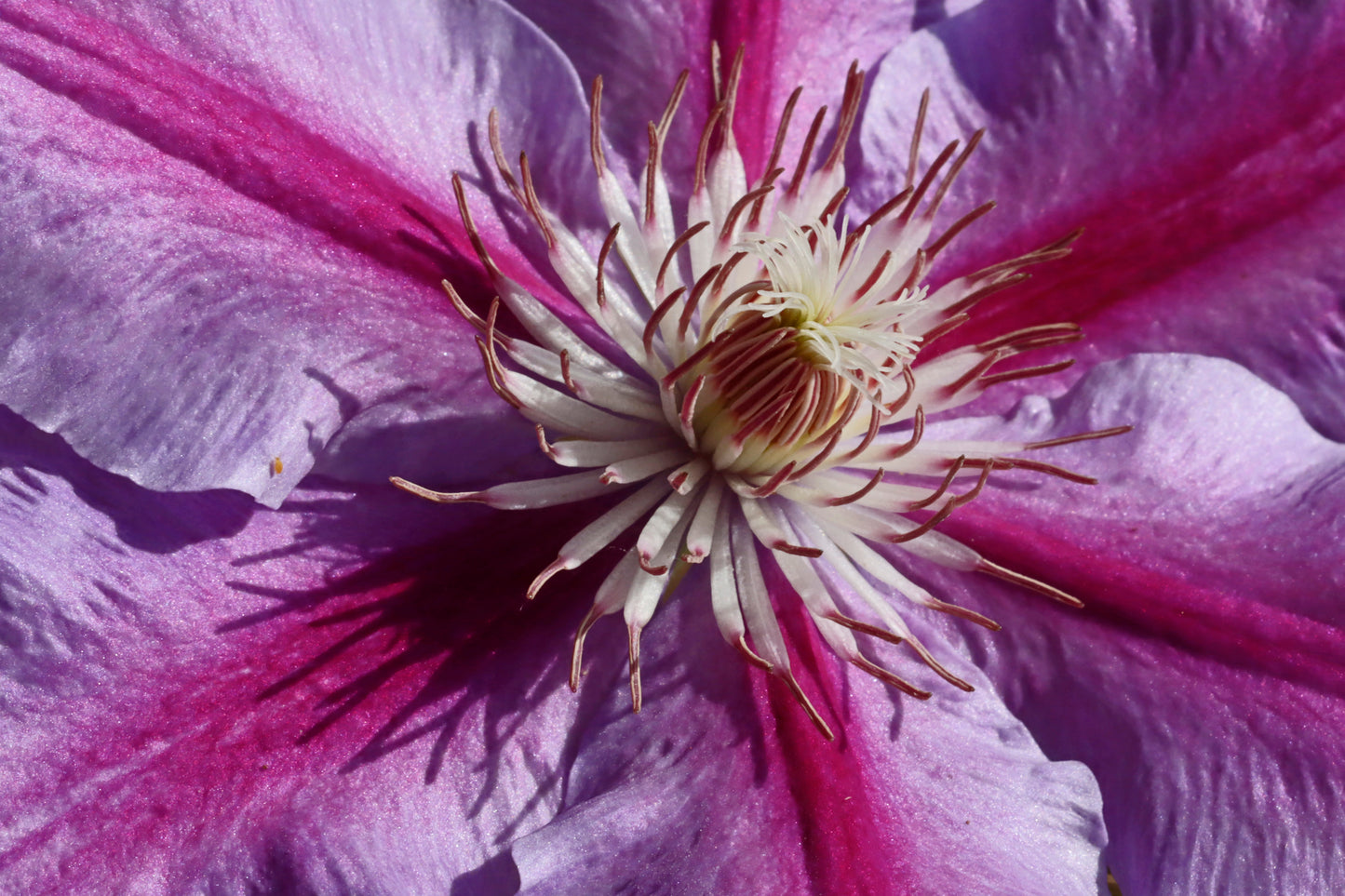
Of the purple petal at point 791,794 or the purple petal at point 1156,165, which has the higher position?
the purple petal at point 1156,165

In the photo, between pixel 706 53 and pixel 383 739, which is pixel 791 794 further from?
pixel 706 53

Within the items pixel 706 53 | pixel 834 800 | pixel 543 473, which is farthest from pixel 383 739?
pixel 706 53

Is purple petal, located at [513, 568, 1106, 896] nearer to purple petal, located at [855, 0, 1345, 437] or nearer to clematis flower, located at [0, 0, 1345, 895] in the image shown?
clematis flower, located at [0, 0, 1345, 895]

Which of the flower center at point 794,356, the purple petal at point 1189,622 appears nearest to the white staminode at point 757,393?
the flower center at point 794,356

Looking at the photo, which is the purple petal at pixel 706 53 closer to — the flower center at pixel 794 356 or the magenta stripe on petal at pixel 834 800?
the flower center at pixel 794 356

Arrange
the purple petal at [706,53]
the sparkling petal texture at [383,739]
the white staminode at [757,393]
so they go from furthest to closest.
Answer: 1. the purple petal at [706,53]
2. the white staminode at [757,393]
3. the sparkling petal texture at [383,739]

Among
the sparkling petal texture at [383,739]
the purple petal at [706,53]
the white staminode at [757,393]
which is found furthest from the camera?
the purple petal at [706,53]

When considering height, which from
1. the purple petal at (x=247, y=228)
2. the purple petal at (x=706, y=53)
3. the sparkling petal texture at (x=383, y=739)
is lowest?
the sparkling petal texture at (x=383, y=739)

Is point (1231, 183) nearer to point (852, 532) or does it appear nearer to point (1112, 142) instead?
point (1112, 142)
